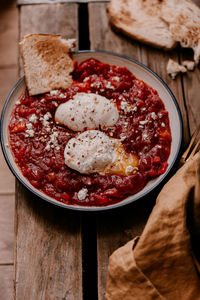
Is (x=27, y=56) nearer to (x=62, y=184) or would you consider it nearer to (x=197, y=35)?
(x=62, y=184)

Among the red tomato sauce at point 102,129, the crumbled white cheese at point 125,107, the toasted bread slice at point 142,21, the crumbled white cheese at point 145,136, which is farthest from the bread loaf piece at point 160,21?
the crumbled white cheese at point 145,136

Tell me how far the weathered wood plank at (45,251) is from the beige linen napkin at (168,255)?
476 millimetres

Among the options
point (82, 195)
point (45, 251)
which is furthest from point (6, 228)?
point (82, 195)

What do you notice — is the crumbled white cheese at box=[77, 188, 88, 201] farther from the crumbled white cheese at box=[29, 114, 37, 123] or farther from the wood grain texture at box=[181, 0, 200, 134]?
the wood grain texture at box=[181, 0, 200, 134]

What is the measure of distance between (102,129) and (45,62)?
2.38ft

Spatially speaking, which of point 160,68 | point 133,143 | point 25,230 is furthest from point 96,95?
point 25,230

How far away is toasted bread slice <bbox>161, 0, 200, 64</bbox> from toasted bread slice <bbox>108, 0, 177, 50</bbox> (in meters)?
0.05

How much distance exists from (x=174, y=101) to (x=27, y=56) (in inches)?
46.7

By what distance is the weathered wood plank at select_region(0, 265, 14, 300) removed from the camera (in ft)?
8.84

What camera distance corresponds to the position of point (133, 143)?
105 inches

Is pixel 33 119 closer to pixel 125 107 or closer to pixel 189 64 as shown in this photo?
pixel 125 107

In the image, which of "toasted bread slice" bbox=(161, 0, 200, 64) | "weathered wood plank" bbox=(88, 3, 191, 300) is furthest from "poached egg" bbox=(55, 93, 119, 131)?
"toasted bread slice" bbox=(161, 0, 200, 64)

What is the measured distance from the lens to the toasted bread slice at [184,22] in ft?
10.0

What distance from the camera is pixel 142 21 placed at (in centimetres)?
Answer: 315
